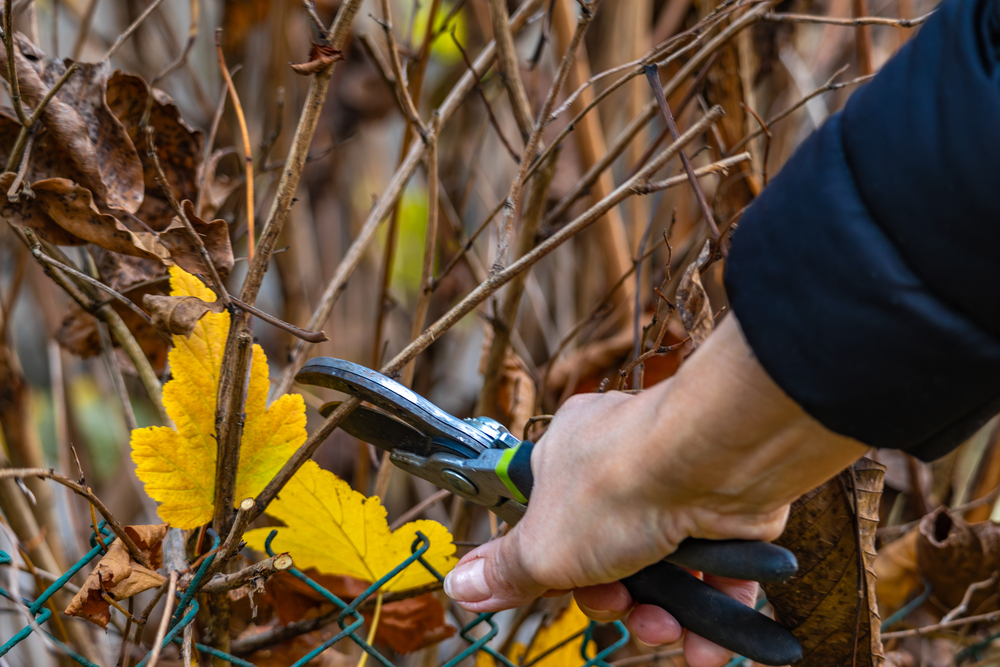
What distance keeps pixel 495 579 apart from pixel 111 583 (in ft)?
1.00

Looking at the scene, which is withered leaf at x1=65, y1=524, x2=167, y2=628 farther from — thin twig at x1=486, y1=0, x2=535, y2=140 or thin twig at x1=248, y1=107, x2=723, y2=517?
thin twig at x1=486, y1=0, x2=535, y2=140

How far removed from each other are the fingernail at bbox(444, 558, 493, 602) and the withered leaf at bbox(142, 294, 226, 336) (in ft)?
1.01

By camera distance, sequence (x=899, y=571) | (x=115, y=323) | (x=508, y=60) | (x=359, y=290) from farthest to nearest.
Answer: (x=359, y=290)
(x=899, y=571)
(x=508, y=60)
(x=115, y=323)

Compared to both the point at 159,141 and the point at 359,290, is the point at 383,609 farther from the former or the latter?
the point at 359,290

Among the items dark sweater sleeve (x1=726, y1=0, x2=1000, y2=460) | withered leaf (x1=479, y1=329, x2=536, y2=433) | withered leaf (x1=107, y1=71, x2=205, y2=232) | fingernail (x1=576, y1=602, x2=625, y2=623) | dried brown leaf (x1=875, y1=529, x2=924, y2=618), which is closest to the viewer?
dark sweater sleeve (x1=726, y1=0, x2=1000, y2=460)

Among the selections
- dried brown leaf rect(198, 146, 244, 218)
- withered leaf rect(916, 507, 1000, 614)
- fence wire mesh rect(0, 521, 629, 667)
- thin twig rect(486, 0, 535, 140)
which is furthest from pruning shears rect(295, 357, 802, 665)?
withered leaf rect(916, 507, 1000, 614)

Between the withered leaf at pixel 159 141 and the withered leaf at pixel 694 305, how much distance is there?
56cm

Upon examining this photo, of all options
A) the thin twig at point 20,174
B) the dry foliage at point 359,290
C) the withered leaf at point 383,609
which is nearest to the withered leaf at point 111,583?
the dry foliage at point 359,290

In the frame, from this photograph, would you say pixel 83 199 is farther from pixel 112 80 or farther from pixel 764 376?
pixel 764 376

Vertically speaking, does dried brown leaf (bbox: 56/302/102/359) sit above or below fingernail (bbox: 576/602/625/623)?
above

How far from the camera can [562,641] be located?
87cm

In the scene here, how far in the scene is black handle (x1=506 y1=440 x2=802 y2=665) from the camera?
0.51 meters

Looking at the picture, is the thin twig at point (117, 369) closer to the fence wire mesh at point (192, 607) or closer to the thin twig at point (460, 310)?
the fence wire mesh at point (192, 607)

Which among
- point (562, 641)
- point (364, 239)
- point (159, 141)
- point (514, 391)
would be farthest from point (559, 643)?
point (159, 141)
